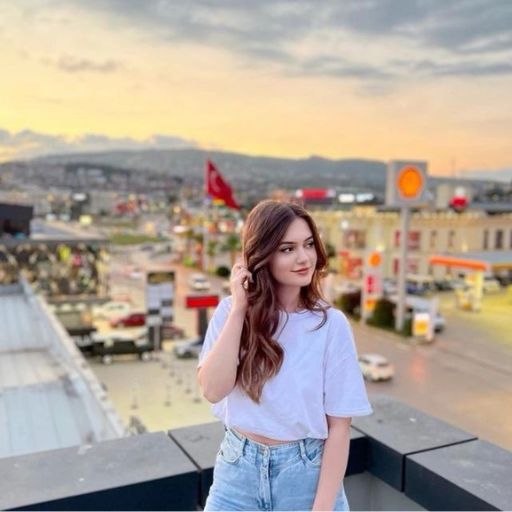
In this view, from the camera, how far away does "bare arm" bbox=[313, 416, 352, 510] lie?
178 centimetres

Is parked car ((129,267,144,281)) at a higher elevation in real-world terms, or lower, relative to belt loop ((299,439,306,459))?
lower

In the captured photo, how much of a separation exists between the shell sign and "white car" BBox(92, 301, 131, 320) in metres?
13.1

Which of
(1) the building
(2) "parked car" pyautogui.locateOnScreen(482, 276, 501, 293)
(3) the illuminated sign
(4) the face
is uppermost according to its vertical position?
(4) the face

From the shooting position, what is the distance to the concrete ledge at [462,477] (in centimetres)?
220

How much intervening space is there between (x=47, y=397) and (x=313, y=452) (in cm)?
642

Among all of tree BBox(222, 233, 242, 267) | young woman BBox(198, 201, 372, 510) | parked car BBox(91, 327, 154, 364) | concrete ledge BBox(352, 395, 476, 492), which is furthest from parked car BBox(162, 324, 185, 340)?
young woman BBox(198, 201, 372, 510)

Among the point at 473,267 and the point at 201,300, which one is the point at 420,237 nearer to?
the point at 473,267

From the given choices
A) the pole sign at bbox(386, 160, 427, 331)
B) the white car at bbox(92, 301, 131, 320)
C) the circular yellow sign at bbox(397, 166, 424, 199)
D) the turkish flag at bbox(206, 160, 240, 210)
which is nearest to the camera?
the pole sign at bbox(386, 160, 427, 331)

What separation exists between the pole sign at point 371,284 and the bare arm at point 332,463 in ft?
78.8

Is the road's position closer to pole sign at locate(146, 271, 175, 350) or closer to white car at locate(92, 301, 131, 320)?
pole sign at locate(146, 271, 175, 350)

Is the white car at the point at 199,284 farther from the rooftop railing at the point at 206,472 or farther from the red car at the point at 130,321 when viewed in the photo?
the rooftop railing at the point at 206,472

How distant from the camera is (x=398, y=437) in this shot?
2.73 meters

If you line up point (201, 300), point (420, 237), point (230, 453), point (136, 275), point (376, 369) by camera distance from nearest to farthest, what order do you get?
point (230, 453) < point (376, 369) < point (201, 300) < point (420, 237) < point (136, 275)

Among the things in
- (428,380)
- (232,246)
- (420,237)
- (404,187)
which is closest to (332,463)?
(428,380)
